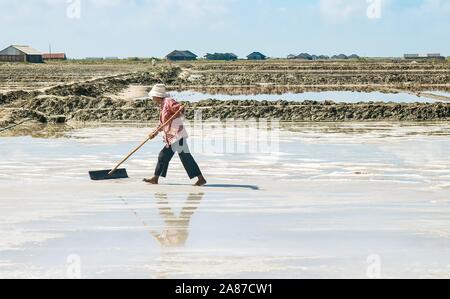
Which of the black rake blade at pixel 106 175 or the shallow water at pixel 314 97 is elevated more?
the black rake blade at pixel 106 175

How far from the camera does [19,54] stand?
125 meters

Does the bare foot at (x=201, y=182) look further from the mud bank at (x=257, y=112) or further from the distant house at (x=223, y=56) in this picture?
the distant house at (x=223, y=56)

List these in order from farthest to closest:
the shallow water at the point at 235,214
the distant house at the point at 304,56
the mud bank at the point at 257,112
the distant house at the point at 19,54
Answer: the distant house at the point at 304,56
the distant house at the point at 19,54
the mud bank at the point at 257,112
the shallow water at the point at 235,214

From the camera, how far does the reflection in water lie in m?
7.74

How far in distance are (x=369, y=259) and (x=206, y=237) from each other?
169 centimetres

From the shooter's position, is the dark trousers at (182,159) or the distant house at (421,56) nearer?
the dark trousers at (182,159)

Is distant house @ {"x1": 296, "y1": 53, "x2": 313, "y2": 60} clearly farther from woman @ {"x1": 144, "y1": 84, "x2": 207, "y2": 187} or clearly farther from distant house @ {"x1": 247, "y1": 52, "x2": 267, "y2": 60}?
woman @ {"x1": 144, "y1": 84, "x2": 207, "y2": 187}

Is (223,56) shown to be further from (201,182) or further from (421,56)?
(201,182)

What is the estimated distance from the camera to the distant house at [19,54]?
124m

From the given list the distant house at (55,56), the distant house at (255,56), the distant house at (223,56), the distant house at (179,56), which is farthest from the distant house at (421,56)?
the distant house at (55,56)

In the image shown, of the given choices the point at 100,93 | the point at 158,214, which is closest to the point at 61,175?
the point at 158,214

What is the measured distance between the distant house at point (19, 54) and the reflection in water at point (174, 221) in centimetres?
11802

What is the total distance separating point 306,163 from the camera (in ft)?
44.1
